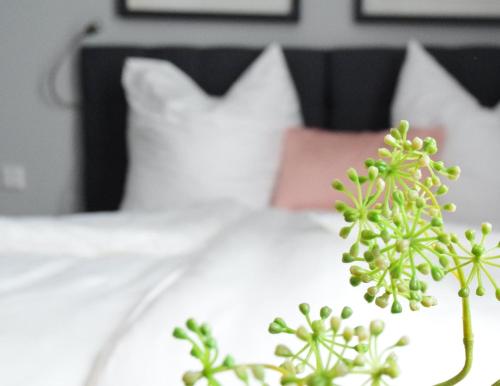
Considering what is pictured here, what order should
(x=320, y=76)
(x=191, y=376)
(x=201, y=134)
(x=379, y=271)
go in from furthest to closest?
(x=320, y=76)
(x=201, y=134)
(x=379, y=271)
(x=191, y=376)

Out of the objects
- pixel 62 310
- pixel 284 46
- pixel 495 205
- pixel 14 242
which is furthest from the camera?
pixel 284 46

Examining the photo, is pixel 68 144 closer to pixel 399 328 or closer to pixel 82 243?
pixel 82 243

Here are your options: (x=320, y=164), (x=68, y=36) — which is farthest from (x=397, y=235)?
(x=68, y=36)

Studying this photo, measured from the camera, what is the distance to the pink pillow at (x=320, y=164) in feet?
8.33

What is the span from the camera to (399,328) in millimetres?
1082

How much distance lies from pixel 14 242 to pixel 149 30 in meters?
1.54

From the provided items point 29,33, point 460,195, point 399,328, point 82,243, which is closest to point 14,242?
point 82,243

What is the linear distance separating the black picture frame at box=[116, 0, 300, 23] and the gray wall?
0.11ft

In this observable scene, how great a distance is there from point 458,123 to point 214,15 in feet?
3.76

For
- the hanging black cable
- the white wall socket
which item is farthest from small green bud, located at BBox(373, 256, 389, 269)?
the white wall socket

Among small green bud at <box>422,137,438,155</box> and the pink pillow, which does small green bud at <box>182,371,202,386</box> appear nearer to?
small green bud at <box>422,137,438,155</box>

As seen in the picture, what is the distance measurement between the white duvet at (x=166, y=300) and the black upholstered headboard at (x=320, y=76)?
1.11 meters

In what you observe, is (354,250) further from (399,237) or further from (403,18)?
(403,18)

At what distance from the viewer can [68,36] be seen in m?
3.22
